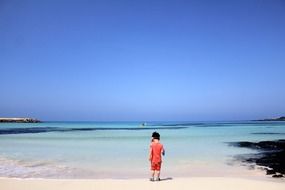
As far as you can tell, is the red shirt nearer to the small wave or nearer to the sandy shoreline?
the sandy shoreline

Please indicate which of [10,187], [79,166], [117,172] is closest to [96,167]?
[79,166]

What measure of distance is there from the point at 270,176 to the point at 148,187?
554 cm

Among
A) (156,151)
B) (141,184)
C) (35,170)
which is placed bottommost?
(35,170)

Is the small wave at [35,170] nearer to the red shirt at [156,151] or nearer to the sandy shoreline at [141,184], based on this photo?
the sandy shoreline at [141,184]

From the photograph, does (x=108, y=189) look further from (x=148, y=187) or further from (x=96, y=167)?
(x=96, y=167)

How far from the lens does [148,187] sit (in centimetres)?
845

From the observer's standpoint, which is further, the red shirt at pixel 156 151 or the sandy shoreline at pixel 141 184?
the red shirt at pixel 156 151

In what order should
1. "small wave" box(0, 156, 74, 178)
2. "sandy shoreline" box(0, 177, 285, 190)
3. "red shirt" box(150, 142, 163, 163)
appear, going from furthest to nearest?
"small wave" box(0, 156, 74, 178)
"red shirt" box(150, 142, 163, 163)
"sandy shoreline" box(0, 177, 285, 190)

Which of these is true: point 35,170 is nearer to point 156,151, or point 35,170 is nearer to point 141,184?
point 141,184

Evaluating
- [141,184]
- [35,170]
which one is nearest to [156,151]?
[141,184]

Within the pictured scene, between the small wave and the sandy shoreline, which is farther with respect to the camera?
the small wave

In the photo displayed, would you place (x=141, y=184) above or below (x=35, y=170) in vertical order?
above

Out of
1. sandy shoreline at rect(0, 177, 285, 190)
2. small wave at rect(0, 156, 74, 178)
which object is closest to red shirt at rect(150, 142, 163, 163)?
sandy shoreline at rect(0, 177, 285, 190)

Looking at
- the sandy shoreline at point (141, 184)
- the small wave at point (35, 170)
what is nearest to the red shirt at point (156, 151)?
the sandy shoreline at point (141, 184)
